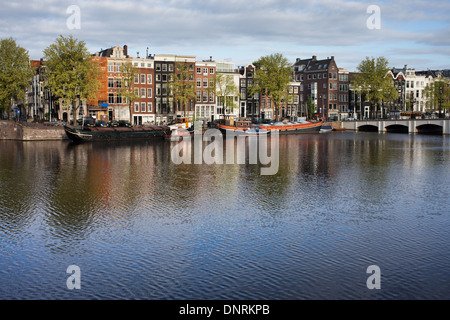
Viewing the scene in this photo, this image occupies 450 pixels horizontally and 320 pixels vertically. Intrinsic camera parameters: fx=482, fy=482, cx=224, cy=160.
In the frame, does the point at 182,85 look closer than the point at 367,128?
Yes

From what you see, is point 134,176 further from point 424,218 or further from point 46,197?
point 424,218

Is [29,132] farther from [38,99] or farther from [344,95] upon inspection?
[344,95]

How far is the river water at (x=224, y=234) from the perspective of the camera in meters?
14.6

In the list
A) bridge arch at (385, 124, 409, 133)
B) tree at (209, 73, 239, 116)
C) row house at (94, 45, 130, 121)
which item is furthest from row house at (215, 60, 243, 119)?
bridge arch at (385, 124, 409, 133)

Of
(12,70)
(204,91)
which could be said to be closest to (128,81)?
(12,70)

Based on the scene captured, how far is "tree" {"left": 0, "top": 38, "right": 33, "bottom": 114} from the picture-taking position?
248ft

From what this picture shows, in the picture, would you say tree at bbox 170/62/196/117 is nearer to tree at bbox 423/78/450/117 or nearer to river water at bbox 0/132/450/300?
river water at bbox 0/132/450/300

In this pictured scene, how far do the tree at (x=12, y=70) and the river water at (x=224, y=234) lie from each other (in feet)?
144

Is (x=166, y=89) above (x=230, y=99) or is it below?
above

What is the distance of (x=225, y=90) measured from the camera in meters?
103

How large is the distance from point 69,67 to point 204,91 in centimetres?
3722
